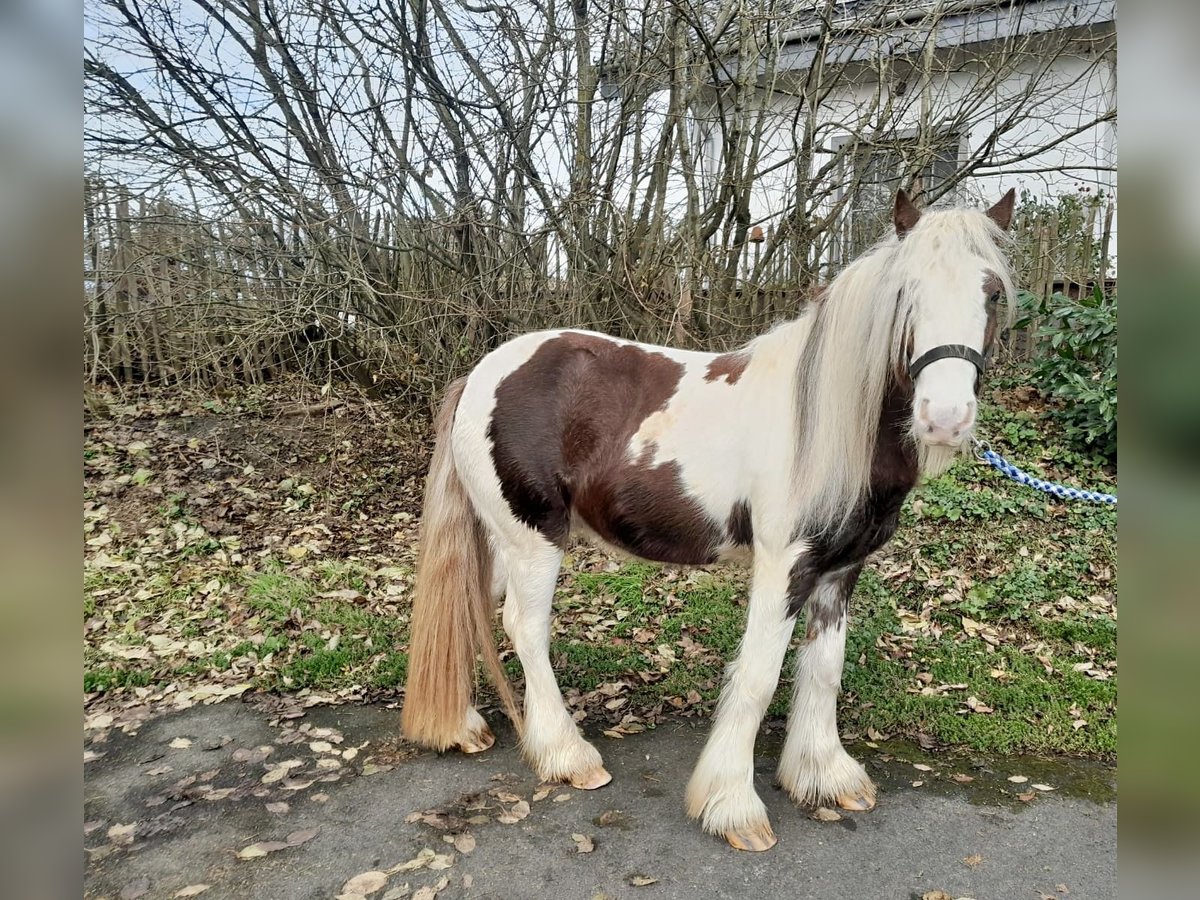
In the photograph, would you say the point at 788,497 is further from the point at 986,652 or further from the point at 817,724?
the point at 986,652

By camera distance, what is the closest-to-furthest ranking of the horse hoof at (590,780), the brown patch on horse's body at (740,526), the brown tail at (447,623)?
the brown patch on horse's body at (740,526), the horse hoof at (590,780), the brown tail at (447,623)

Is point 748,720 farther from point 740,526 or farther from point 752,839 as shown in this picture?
point 740,526

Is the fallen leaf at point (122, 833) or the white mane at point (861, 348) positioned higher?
the white mane at point (861, 348)

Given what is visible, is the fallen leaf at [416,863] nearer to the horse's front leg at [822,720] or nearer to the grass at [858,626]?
the grass at [858,626]

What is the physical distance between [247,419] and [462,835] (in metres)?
5.27

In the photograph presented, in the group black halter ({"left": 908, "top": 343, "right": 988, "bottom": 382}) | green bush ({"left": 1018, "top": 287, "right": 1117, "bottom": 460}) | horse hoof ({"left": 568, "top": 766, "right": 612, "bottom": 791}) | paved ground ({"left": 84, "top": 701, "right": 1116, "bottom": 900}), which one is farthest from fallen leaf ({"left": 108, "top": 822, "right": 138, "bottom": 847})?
green bush ({"left": 1018, "top": 287, "right": 1117, "bottom": 460})

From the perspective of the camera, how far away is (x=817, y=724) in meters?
2.61

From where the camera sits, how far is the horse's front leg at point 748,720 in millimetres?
2299

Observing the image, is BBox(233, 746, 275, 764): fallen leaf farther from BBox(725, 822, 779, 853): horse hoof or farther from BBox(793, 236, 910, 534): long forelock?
BBox(793, 236, 910, 534): long forelock

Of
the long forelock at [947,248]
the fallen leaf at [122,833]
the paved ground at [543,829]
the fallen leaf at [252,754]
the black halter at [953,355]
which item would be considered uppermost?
the long forelock at [947,248]

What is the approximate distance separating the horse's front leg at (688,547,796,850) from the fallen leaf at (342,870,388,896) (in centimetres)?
106

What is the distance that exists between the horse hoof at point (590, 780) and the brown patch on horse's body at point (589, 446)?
886 mm

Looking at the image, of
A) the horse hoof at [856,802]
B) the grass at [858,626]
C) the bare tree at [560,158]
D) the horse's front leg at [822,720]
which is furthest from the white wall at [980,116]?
the horse hoof at [856,802]
